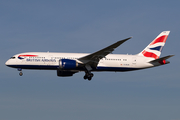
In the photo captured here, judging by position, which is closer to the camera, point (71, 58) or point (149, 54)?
point (71, 58)

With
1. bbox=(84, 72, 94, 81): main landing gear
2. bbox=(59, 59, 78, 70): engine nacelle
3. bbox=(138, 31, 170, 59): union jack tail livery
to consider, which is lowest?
bbox=(84, 72, 94, 81): main landing gear

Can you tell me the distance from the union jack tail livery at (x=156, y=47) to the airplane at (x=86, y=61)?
0.23 m

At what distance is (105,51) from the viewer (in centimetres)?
3962

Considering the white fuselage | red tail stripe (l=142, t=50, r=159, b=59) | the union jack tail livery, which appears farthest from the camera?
the union jack tail livery

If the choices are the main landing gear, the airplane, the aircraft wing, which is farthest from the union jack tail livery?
the main landing gear

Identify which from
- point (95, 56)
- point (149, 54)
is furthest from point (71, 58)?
point (149, 54)

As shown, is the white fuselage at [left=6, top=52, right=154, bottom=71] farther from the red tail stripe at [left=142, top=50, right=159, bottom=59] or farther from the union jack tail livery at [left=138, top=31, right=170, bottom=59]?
the union jack tail livery at [left=138, top=31, right=170, bottom=59]

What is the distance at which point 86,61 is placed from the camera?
4172 centimetres

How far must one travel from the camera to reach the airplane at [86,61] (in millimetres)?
40688

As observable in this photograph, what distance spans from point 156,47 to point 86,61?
13.1 m

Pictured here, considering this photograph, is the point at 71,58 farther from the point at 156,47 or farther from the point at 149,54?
the point at 156,47

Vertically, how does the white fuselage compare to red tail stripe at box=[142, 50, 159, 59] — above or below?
below

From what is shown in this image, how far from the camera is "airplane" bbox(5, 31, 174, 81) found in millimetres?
40688

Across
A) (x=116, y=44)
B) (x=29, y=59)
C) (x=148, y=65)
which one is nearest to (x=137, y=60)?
(x=148, y=65)
